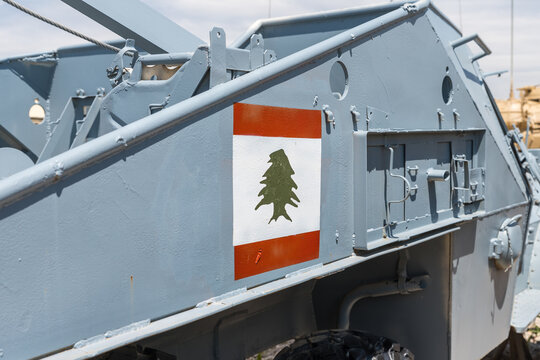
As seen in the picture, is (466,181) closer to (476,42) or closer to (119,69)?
(476,42)

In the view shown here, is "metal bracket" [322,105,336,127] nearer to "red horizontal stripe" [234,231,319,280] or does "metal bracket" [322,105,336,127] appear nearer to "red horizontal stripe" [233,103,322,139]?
"red horizontal stripe" [233,103,322,139]

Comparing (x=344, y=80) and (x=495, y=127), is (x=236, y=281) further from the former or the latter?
(x=495, y=127)

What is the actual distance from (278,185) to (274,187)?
3cm

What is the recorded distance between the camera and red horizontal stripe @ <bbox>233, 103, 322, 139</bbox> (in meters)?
2.29

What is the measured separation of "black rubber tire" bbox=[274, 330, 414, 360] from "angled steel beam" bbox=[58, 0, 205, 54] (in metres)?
1.70

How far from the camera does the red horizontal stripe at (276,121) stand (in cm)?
229

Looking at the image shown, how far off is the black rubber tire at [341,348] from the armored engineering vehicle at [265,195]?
0.04 feet

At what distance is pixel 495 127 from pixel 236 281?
280cm

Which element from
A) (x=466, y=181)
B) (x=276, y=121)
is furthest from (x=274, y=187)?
(x=466, y=181)

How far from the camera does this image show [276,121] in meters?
2.44

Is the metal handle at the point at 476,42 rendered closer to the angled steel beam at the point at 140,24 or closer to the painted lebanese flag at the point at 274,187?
the angled steel beam at the point at 140,24

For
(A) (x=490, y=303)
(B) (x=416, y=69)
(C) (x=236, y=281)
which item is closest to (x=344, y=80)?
(B) (x=416, y=69)

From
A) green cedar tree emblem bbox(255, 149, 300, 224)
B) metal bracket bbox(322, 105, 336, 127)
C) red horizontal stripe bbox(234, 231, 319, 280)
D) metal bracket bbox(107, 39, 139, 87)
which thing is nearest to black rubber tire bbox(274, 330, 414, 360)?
red horizontal stripe bbox(234, 231, 319, 280)

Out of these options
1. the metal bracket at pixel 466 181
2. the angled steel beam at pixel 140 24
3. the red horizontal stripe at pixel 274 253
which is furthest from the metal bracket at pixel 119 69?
the metal bracket at pixel 466 181
